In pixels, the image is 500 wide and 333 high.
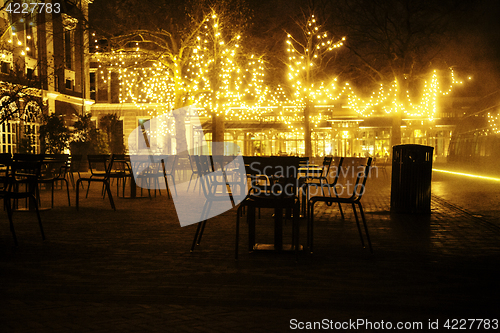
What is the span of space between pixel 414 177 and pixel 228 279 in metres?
5.45

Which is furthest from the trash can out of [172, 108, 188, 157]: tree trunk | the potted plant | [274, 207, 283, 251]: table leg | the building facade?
the potted plant

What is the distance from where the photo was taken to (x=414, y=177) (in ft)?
28.0

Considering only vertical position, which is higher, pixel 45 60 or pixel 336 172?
pixel 45 60

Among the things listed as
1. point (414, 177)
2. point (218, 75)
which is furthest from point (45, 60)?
point (414, 177)

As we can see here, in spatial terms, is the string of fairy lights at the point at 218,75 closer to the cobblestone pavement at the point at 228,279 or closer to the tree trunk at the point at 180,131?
the tree trunk at the point at 180,131

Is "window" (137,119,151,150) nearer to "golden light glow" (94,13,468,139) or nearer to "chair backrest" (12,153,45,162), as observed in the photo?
"golden light glow" (94,13,468,139)

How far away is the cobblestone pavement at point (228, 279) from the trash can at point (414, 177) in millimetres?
1439

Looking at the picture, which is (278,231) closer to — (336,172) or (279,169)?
(279,169)

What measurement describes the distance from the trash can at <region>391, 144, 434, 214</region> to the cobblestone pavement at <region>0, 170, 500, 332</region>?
144 cm

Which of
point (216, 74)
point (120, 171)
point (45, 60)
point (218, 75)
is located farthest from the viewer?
point (218, 75)

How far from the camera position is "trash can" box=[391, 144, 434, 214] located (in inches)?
333

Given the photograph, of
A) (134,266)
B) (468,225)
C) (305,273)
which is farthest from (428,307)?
(468,225)

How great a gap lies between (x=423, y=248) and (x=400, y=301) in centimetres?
212

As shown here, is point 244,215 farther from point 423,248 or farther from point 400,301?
point 400,301
